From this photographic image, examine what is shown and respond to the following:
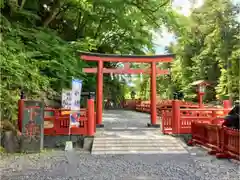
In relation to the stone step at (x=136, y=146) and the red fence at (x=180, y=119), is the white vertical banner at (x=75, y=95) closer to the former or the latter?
the stone step at (x=136, y=146)

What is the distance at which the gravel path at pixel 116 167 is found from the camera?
19.9 feet

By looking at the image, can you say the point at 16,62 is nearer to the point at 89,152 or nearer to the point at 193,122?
the point at 89,152

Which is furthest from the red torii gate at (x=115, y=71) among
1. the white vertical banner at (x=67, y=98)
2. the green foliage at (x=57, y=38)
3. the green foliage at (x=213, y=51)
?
the green foliage at (x=213, y=51)

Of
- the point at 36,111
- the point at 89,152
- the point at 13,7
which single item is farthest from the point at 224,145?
the point at 13,7

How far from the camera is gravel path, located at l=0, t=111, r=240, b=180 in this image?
6070 millimetres

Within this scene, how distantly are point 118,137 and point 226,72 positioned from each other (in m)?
17.5

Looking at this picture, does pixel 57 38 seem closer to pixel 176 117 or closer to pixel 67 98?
pixel 67 98

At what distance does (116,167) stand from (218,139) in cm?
307

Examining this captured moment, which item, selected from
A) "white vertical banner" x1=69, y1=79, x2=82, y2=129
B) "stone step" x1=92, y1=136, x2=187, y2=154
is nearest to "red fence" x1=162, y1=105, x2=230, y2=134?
"stone step" x1=92, y1=136, x2=187, y2=154

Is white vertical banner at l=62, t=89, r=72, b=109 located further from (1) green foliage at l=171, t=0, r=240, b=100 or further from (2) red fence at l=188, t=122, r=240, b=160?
(1) green foliage at l=171, t=0, r=240, b=100

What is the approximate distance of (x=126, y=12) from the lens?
17.0 metres

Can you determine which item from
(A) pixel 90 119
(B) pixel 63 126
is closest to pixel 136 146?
(A) pixel 90 119

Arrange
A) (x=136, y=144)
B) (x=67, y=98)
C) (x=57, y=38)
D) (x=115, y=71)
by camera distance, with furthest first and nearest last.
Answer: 1. (x=115, y=71)
2. (x=57, y=38)
3. (x=67, y=98)
4. (x=136, y=144)

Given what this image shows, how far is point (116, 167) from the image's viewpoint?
22.9 ft
